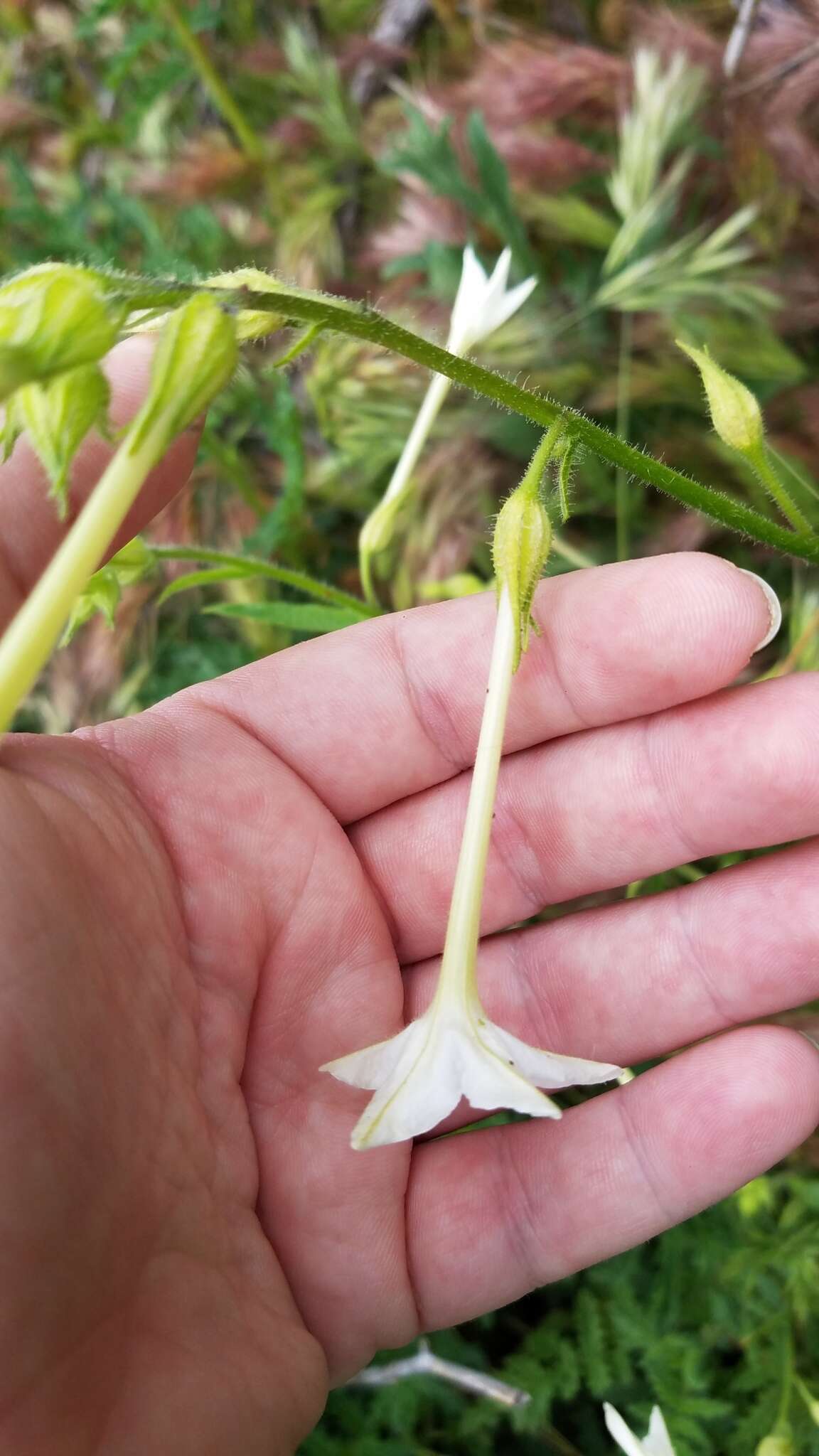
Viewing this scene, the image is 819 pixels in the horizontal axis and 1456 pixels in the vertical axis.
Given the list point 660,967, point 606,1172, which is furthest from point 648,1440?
point 660,967

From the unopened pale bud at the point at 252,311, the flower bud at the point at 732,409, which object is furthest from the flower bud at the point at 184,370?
the flower bud at the point at 732,409

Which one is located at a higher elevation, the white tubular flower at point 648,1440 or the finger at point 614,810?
the finger at point 614,810

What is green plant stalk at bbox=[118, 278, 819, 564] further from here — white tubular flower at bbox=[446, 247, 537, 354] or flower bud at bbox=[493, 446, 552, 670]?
white tubular flower at bbox=[446, 247, 537, 354]

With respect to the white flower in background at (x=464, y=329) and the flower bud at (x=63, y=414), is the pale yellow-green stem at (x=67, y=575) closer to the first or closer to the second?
the flower bud at (x=63, y=414)

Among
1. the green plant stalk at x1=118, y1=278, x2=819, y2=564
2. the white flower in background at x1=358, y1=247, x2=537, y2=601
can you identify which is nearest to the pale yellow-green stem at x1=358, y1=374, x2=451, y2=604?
the white flower in background at x1=358, y1=247, x2=537, y2=601

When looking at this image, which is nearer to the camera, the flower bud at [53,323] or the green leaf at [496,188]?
the flower bud at [53,323]

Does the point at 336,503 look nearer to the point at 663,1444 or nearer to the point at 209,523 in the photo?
the point at 209,523

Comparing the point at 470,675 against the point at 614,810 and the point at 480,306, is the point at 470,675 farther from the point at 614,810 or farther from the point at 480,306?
the point at 480,306
